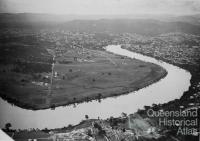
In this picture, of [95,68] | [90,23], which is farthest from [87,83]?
[90,23]

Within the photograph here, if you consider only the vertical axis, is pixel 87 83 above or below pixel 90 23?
below

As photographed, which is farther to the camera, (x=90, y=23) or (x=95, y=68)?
(x=95, y=68)

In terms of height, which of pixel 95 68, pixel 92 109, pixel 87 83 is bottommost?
pixel 92 109

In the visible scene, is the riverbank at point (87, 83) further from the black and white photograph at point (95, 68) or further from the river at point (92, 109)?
the river at point (92, 109)

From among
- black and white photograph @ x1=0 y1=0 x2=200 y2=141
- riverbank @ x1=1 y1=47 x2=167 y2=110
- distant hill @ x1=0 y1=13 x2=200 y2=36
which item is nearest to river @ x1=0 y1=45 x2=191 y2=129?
black and white photograph @ x1=0 y1=0 x2=200 y2=141

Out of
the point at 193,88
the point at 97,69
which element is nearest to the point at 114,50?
the point at 97,69

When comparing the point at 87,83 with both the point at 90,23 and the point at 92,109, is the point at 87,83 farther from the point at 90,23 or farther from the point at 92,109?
the point at 90,23
